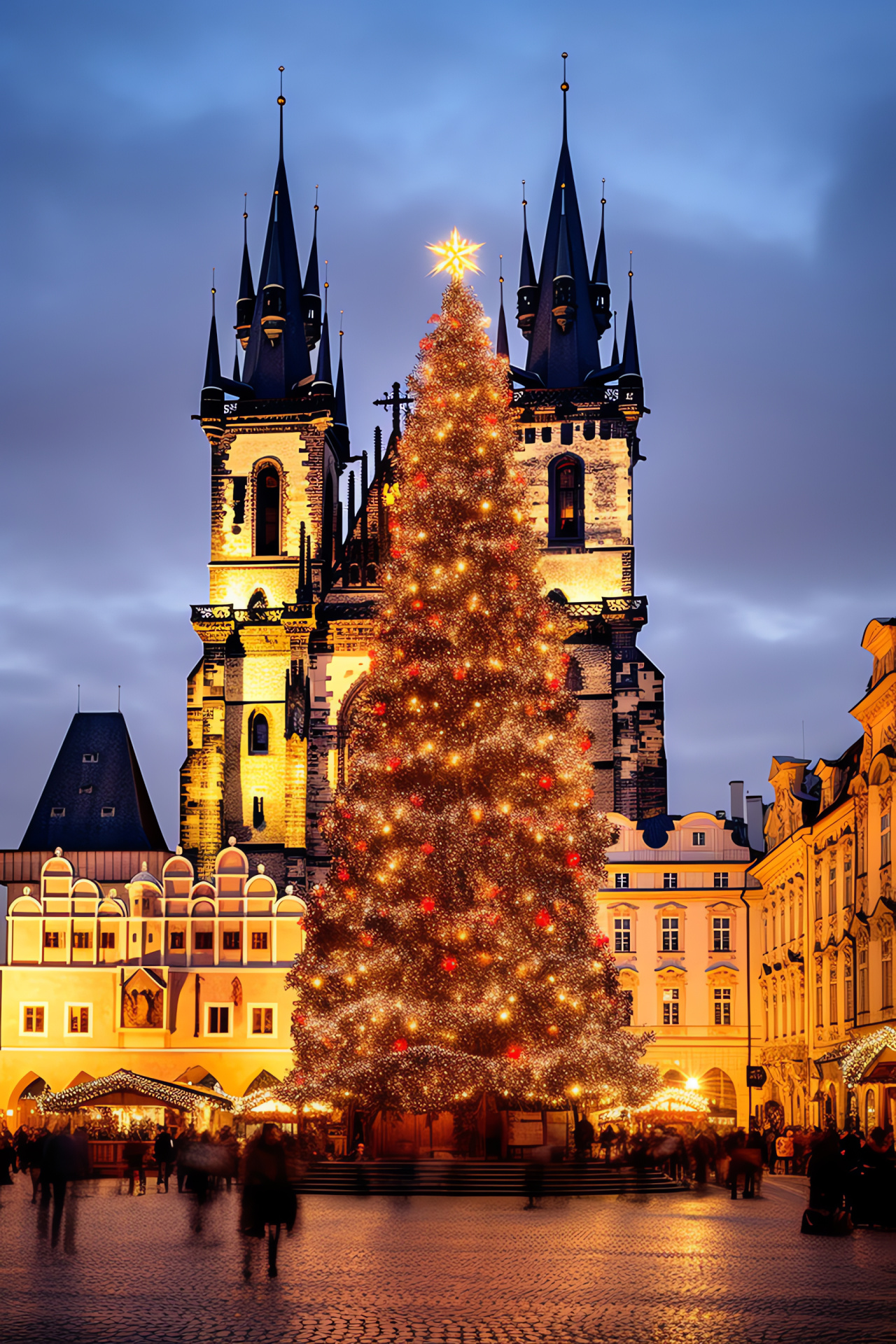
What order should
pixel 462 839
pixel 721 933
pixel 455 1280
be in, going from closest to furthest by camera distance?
pixel 455 1280
pixel 462 839
pixel 721 933

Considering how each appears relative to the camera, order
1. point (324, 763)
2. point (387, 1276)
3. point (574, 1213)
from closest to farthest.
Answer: point (387, 1276), point (574, 1213), point (324, 763)

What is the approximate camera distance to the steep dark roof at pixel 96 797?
6819 centimetres

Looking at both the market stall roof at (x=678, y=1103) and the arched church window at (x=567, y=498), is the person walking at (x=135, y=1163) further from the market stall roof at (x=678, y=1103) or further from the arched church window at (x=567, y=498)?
the arched church window at (x=567, y=498)

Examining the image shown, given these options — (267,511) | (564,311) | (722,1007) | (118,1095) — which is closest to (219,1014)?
(722,1007)

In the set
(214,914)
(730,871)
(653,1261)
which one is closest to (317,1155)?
(653,1261)

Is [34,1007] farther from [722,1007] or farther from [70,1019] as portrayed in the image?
[722,1007]

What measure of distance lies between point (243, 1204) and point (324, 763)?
46.4 meters

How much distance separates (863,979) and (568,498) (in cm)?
2990

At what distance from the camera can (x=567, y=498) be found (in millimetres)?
65312

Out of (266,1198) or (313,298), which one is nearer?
(266,1198)

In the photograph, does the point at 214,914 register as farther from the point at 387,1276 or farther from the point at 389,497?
the point at 387,1276

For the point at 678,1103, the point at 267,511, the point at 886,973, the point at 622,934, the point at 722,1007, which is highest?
the point at 267,511

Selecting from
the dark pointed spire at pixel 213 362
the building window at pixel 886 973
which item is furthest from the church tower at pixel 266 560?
the building window at pixel 886 973

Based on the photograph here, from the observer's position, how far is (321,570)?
213 ft
